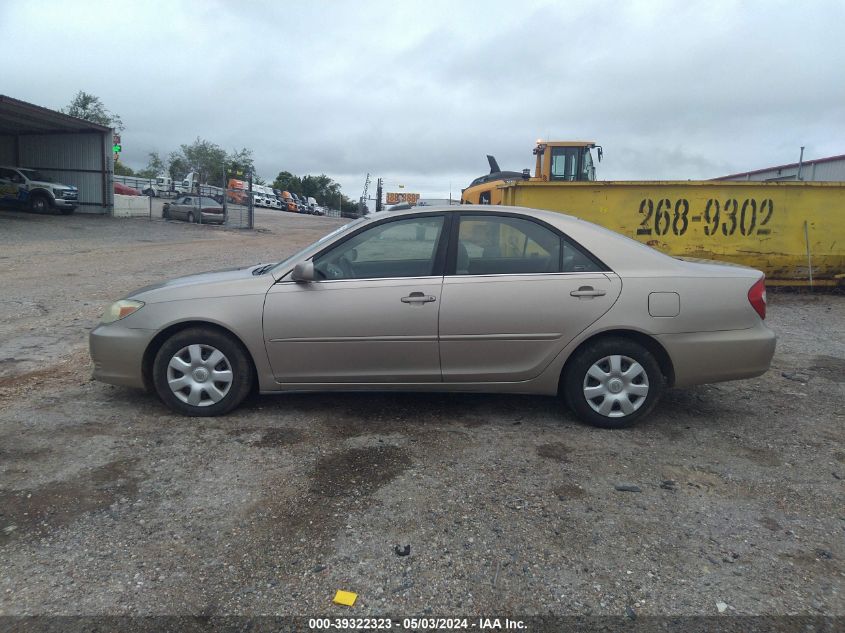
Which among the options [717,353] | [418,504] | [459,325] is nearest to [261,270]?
[459,325]

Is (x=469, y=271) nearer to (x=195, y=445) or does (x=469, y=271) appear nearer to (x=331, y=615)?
(x=195, y=445)

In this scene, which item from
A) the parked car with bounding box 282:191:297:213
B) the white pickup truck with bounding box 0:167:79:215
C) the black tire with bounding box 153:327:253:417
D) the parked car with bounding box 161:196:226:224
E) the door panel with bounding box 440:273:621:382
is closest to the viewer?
the door panel with bounding box 440:273:621:382

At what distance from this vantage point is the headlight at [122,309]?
4395mm

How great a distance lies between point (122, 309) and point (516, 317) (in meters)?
2.71

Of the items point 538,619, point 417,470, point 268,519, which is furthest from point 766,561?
point 268,519

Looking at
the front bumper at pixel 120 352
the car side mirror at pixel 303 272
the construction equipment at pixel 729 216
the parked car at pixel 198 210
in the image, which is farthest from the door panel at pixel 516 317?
the parked car at pixel 198 210

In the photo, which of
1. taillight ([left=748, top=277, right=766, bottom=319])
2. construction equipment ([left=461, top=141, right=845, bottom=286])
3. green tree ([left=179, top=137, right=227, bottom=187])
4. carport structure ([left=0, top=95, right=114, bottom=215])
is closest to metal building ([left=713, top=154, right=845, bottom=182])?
construction equipment ([left=461, top=141, right=845, bottom=286])

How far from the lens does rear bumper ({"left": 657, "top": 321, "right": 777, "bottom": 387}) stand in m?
4.20

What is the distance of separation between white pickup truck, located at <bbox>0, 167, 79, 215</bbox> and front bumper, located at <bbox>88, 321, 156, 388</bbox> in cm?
2442

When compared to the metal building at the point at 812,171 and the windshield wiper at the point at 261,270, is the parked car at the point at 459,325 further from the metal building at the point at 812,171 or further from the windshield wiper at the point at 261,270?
the metal building at the point at 812,171

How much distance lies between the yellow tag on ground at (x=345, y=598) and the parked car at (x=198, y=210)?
27979 mm

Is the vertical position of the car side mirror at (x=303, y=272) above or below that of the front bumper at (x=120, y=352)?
above

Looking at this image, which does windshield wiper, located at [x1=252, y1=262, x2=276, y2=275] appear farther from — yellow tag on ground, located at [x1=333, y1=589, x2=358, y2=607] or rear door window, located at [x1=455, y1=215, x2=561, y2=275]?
yellow tag on ground, located at [x1=333, y1=589, x2=358, y2=607]

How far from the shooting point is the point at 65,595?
2.49 m
